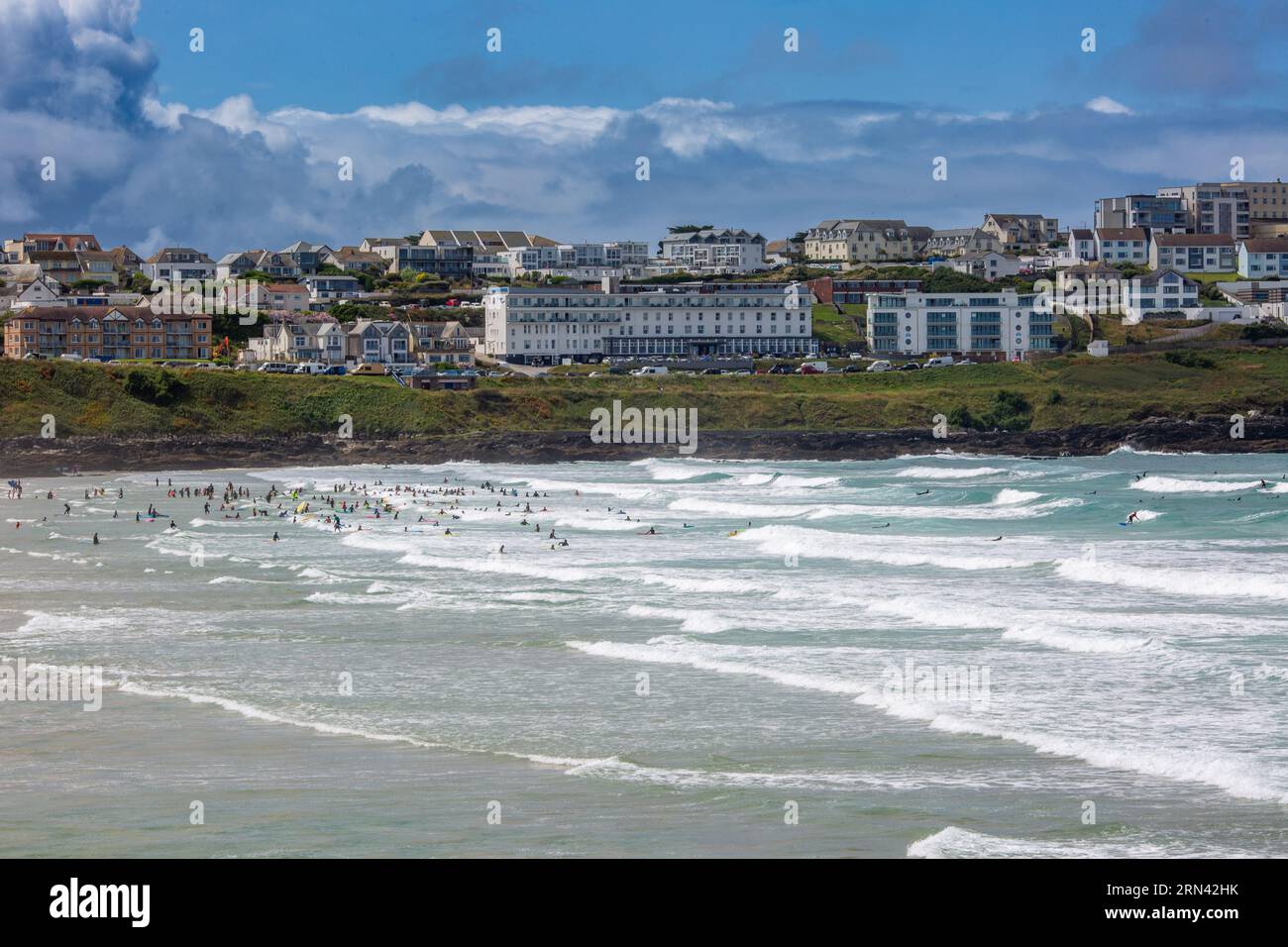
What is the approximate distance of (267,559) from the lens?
1831 inches

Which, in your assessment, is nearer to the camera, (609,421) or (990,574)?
(990,574)

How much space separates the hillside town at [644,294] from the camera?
398 ft

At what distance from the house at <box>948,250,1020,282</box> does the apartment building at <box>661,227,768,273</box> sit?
91.0ft

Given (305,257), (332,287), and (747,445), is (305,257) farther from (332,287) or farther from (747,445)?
(747,445)

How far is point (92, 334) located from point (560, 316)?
37151mm

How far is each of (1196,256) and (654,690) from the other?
153 metres

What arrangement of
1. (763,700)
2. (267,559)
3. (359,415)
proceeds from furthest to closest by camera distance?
(359,415)
(267,559)
(763,700)

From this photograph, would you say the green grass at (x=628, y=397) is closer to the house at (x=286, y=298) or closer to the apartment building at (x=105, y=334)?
the apartment building at (x=105, y=334)

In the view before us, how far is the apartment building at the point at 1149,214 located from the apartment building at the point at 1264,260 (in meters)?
18.8

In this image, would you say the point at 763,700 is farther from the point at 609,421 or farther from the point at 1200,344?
the point at 1200,344

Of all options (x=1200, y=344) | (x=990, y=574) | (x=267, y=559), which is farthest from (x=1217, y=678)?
(x=1200, y=344)

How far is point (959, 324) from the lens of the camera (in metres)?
128

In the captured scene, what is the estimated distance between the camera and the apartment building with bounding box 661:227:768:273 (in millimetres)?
186000
